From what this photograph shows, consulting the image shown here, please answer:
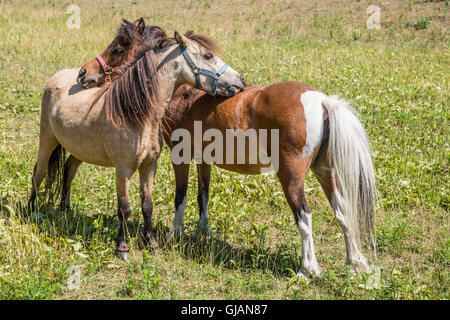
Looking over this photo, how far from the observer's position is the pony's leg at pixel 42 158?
16.5 feet

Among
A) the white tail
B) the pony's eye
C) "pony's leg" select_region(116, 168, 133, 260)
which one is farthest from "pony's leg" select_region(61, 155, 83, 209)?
the white tail

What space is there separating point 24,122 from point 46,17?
10.8m

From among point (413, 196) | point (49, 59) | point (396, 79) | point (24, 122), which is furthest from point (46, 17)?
point (413, 196)

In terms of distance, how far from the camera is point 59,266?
4.00m

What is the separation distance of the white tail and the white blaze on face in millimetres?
96

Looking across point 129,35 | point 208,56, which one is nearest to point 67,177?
point 129,35

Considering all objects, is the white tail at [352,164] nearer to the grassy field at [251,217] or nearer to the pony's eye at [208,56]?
the grassy field at [251,217]

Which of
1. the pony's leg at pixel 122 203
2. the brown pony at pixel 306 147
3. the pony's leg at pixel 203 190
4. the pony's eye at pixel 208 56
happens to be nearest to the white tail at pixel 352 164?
the brown pony at pixel 306 147

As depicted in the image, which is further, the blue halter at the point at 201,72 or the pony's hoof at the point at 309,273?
the blue halter at the point at 201,72

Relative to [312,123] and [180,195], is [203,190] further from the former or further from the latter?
[312,123]

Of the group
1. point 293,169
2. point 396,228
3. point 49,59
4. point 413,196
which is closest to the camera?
point 293,169

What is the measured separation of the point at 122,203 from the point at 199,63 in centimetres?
162

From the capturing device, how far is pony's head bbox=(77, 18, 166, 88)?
474 cm

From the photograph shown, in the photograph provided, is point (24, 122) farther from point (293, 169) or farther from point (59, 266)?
point (293, 169)
